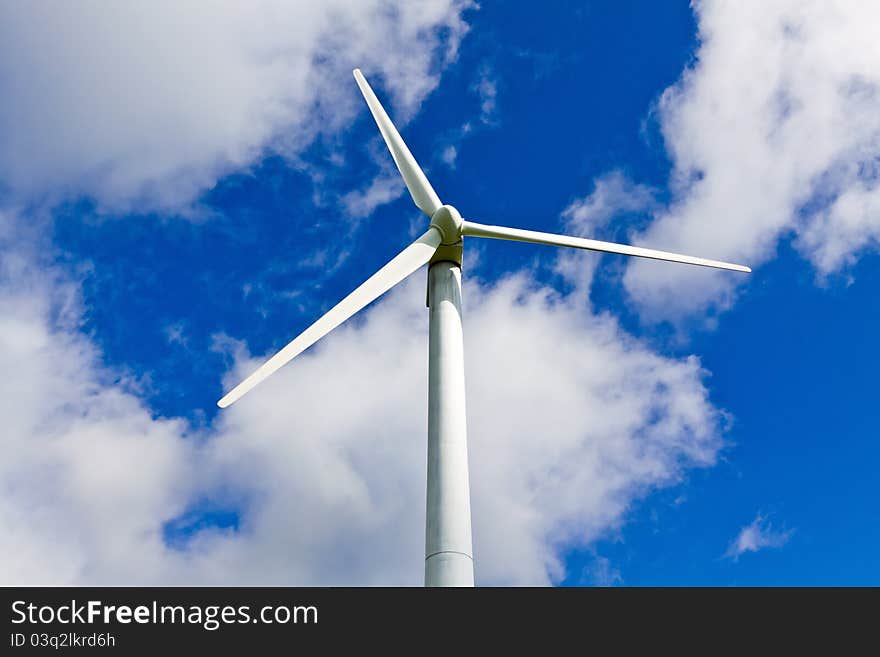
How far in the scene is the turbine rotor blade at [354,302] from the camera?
21.6 m

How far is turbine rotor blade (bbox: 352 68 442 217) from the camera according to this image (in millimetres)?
26750

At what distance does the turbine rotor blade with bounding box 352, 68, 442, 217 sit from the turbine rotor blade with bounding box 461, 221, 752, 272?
89.6 inches

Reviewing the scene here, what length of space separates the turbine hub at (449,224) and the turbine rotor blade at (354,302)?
0.68 ft

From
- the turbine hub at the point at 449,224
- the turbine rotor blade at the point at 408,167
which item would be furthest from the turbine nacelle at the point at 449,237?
the turbine rotor blade at the point at 408,167

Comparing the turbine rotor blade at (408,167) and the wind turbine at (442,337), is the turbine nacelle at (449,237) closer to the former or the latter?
the wind turbine at (442,337)

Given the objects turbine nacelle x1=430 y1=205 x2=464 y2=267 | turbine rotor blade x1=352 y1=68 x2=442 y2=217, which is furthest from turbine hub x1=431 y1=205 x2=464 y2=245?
turbine rotor blade x1=352 y1=68 x2=442 y2=217

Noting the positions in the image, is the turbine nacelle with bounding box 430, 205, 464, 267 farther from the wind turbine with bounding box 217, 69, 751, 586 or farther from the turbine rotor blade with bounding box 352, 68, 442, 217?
the turbine rotor blade with bounding box 352, 68, 442, 217

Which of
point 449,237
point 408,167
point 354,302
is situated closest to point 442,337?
point 354,302

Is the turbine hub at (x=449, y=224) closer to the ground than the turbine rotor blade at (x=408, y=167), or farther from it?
closer to the ground

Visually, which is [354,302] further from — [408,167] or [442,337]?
[408,167]

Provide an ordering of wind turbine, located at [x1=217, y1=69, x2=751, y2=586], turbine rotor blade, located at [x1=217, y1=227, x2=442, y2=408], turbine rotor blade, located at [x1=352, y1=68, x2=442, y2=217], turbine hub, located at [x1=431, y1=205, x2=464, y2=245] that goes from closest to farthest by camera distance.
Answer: wind turbine, located at [x1=217, y1=69, x2=751, y2=586]
turbine rotor blade, located at [x1=217, y1=227, x2=442, y2=408]
turbine hub, located at [x1=431, y1=205, x2=464, y2=245]
turbine rotor blade, located at [x1=352, y1=68, x2=442, y2=217]

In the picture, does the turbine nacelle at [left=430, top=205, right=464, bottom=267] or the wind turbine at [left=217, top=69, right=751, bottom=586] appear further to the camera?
the turbine nacelle at [left=430, top=205, right=464, bottom=267]

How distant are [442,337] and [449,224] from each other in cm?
461

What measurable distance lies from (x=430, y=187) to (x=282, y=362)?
9.58 meters
